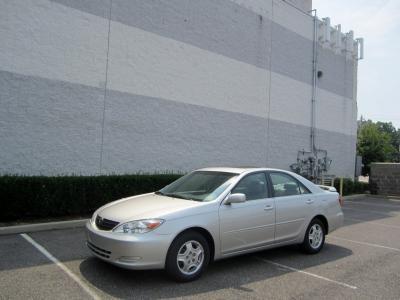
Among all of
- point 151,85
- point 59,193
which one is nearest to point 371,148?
point 151,85

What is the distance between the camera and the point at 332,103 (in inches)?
819

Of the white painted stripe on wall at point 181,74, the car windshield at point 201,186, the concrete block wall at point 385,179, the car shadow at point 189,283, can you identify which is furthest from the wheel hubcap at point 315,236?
the concrete block wall at point 385,179

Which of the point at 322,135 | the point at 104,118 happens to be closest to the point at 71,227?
the point at 104,118

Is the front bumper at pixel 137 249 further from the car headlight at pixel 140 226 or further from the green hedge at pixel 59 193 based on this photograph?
the green hedge at pixel 59 193

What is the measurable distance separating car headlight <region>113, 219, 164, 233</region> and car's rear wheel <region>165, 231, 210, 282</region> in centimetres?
34

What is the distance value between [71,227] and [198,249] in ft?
14.0

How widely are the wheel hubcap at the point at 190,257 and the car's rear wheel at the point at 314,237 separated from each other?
2406 mm

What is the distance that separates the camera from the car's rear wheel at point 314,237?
6.86 meters

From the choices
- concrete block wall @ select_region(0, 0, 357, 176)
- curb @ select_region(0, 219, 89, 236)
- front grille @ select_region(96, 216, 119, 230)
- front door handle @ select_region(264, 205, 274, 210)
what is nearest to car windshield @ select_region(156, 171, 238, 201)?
front door handle @ select_region(264, 205, 274, 210)

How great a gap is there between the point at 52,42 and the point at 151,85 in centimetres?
320

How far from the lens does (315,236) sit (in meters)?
7.03

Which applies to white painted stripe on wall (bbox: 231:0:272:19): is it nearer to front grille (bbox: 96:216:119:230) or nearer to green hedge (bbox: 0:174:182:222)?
green hedge (bbox: 0:174:182:222)

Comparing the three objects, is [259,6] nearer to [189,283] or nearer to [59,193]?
[59,193]

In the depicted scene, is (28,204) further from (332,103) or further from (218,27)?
(332,103)
